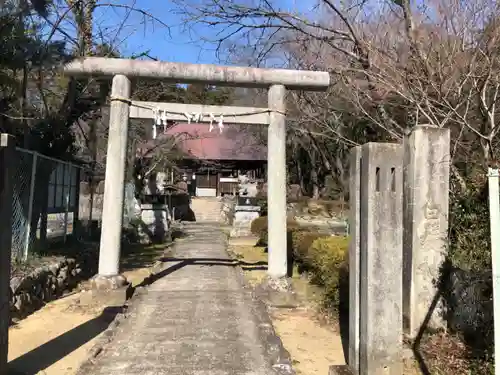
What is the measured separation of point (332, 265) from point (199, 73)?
3.80 metres

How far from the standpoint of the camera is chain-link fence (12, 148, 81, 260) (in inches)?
291

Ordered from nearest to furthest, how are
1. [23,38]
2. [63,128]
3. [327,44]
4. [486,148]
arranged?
[486,148] → [23,38] → [327,44] → [63,128]

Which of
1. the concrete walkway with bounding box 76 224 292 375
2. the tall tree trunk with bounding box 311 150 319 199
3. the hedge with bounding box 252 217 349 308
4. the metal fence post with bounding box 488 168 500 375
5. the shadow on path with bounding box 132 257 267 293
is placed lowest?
the concrete walkway with bounding box 76 224 292 375

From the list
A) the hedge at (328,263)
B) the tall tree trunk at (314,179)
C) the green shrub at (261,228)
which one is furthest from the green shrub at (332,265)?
the tall tree trunk at (314,179)

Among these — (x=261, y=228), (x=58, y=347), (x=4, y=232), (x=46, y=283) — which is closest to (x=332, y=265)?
(x=58, y=347)

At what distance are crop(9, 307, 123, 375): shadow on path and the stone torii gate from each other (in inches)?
36.8

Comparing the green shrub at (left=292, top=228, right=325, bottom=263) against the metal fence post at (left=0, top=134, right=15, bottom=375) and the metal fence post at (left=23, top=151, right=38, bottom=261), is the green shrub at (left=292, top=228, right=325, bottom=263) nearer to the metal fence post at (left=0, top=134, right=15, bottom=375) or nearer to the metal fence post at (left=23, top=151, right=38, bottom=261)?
the metal fence post at (left=23, top=151, right=38, bottom=261)

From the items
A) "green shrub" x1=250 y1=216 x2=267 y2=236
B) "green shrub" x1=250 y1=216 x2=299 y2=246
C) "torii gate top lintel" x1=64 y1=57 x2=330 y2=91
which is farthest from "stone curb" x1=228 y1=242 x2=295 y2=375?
"green shrub" x1=250 y1=216 x2=267 y2=236

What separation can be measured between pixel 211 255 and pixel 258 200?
10.7 m

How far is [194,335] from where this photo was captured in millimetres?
5406

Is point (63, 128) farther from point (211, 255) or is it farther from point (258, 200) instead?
point (258, 200)

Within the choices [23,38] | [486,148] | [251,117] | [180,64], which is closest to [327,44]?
[251,117]

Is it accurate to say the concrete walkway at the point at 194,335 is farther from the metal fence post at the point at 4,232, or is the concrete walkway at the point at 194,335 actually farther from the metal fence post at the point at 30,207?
the metal fence post at the point at 30,207

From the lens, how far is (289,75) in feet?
25.5
